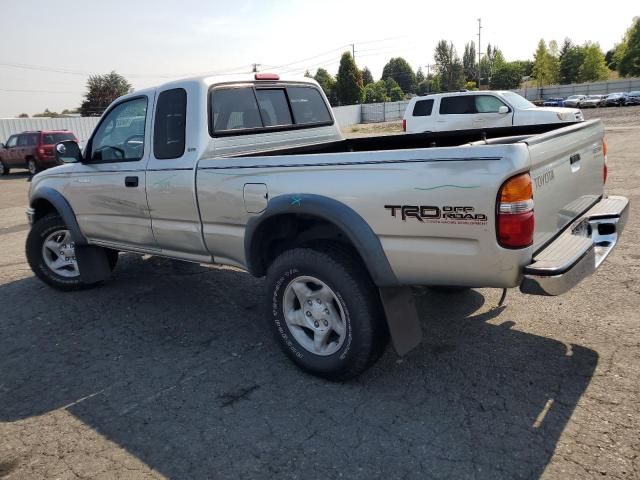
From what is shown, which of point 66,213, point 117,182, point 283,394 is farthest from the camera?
point 66,213

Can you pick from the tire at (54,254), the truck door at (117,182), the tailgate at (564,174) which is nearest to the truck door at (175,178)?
the truck door at (117,182)

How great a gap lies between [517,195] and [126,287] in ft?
14.6

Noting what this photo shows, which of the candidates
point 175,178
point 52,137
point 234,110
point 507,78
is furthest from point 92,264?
point 507,78

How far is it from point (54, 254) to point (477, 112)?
11136 mm

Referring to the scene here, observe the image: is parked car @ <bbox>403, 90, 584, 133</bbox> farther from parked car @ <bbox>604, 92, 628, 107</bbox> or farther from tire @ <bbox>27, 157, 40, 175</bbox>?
parked car @ <bbox>604, 92, 628, 107</bbox>

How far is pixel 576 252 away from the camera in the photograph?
2855 millimetres

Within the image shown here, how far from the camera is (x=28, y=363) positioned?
3.94 m

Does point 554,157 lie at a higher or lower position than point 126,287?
higher

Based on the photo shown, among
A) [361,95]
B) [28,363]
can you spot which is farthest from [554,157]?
[361,95]

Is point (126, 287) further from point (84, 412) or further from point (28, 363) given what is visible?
point (84, 412)

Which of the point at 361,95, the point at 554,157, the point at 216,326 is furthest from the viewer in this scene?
the point at 361,95

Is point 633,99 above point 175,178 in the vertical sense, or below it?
below

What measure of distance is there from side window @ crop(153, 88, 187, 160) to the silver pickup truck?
13 mm

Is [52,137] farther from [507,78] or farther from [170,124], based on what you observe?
[507,78]
